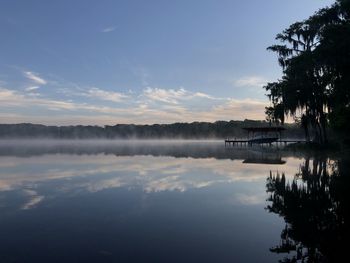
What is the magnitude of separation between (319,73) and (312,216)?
34976mm

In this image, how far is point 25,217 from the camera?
9.93 m

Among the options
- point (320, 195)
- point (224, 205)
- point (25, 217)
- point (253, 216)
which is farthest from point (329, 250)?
point (25, 217)

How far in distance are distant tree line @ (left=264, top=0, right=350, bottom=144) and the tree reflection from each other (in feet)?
36.8

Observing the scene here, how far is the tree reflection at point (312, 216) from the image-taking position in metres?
7.01

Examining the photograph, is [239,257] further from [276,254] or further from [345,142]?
[345,142]

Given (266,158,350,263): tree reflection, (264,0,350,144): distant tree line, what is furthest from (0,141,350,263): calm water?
(264,0,350,144): distant tree line

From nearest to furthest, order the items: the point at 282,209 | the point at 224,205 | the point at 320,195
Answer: the point at 282,209
the point at 224,205
the point at 320,195

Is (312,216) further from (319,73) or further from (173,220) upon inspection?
(319,73)

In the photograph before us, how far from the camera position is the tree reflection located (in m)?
7.01

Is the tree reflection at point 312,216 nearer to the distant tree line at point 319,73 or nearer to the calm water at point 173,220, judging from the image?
the calm water at point 173,220

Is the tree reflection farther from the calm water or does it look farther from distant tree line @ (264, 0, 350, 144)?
distant tree line @ (264, 0, 350, 144)

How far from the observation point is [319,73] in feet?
133

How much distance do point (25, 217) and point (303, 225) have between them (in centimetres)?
810

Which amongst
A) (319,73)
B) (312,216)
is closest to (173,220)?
(312,216)
